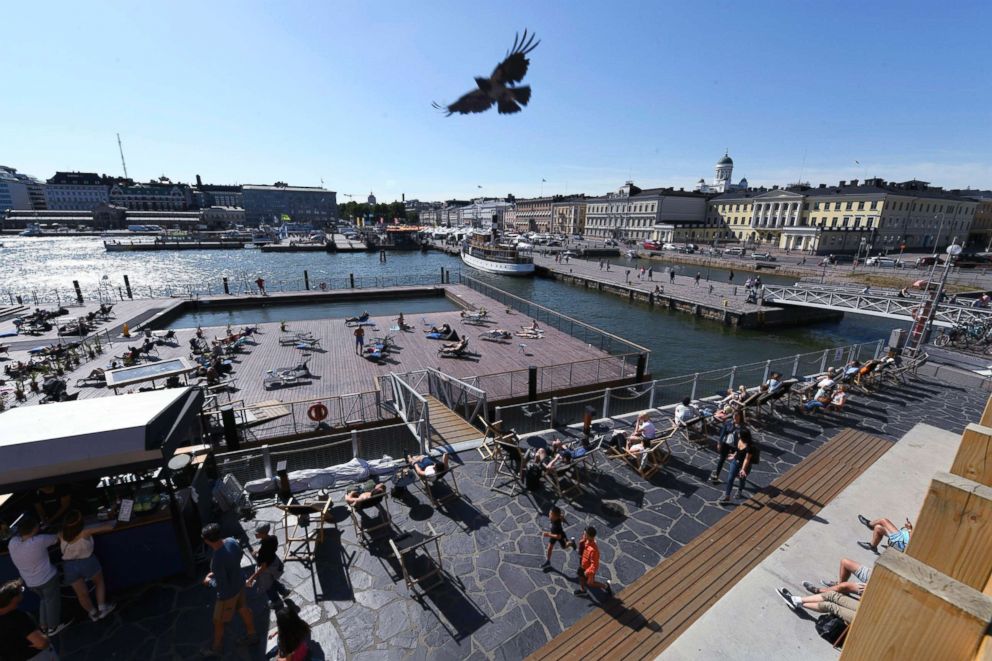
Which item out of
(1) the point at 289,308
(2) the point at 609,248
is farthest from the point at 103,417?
(2) the point at 609,248

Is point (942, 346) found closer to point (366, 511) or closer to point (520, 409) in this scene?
point (520, 409)

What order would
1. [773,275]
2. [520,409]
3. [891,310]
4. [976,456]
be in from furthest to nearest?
[773,275] < [891,310] < [520,409] < [976,456]

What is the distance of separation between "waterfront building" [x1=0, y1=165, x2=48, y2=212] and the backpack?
263182 mm

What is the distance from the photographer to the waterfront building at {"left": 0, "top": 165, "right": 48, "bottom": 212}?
566ft

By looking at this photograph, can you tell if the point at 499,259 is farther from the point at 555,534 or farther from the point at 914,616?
the point at 914,616

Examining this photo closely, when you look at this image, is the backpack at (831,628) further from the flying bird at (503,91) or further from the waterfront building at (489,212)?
the waterfront building at (489,212)

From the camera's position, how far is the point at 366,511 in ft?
24.8

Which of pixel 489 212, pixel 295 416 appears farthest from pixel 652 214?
pixel 295 416

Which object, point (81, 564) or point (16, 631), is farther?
point (81, 564)

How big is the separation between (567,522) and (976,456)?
6.33 meters

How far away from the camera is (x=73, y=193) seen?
17150 centimetres

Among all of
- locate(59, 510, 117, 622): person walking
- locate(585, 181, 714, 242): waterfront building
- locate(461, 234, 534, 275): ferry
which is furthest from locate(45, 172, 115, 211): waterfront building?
locate(59, 510, 117, 622): person walking

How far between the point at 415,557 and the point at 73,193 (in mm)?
243184

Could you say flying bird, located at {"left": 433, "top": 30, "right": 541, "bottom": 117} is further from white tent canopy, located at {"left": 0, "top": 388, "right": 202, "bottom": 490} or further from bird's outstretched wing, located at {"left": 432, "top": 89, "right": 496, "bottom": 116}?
white tent canopy, located at {"left": 0, "top": 388, "right": 202, "bottom": 490}
